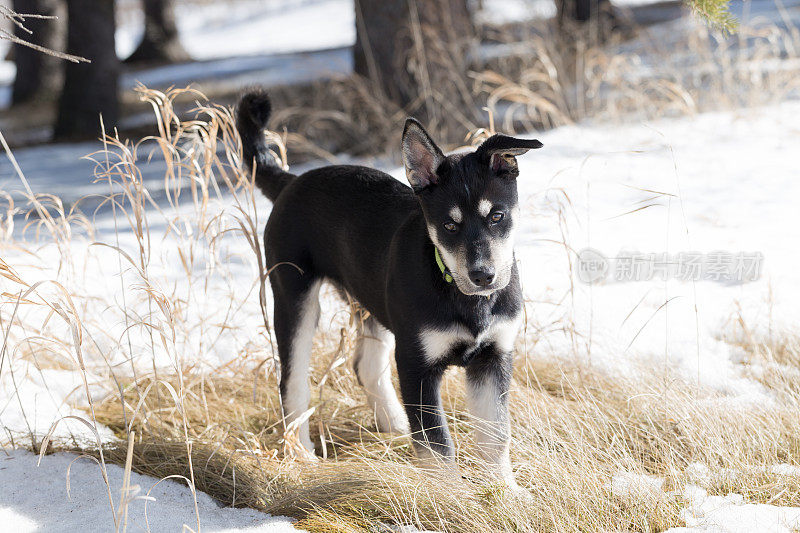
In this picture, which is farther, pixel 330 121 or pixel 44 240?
pixel 330 121

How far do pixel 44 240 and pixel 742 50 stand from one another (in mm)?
7436

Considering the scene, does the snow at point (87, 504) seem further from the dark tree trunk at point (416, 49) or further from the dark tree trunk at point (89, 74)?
the dark tree trunk at point (89, 74)

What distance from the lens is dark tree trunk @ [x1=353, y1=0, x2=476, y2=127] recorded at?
736 cm

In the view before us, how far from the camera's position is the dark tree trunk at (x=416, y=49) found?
24.1 feet

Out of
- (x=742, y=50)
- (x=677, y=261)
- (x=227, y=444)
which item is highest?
(x=742, y=50)

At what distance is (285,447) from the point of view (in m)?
3.33

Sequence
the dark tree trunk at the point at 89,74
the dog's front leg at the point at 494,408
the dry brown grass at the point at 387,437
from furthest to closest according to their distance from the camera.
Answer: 1. the dark tree trunk at the point at 89,74
2. the dog's front leg at the point at 494,408
3. the dry brown grass at the point at 387,437

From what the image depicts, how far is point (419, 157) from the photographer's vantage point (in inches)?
110

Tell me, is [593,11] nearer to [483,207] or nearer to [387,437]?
[387,437]

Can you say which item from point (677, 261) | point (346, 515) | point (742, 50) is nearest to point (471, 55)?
point (742, 50)

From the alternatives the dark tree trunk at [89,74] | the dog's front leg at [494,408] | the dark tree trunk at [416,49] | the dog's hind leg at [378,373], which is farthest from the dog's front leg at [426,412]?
the dark tree trunk at [89,74]

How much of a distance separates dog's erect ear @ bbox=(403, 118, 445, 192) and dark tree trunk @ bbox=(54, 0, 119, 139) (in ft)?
28.5

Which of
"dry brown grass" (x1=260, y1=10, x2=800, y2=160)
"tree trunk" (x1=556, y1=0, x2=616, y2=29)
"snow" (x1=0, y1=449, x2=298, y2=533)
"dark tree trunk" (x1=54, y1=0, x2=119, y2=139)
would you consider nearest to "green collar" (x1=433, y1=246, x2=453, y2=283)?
"snow" (x1=0, y1=449, x2=298, y2=533)

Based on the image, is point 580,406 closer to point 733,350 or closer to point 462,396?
point 462,396
